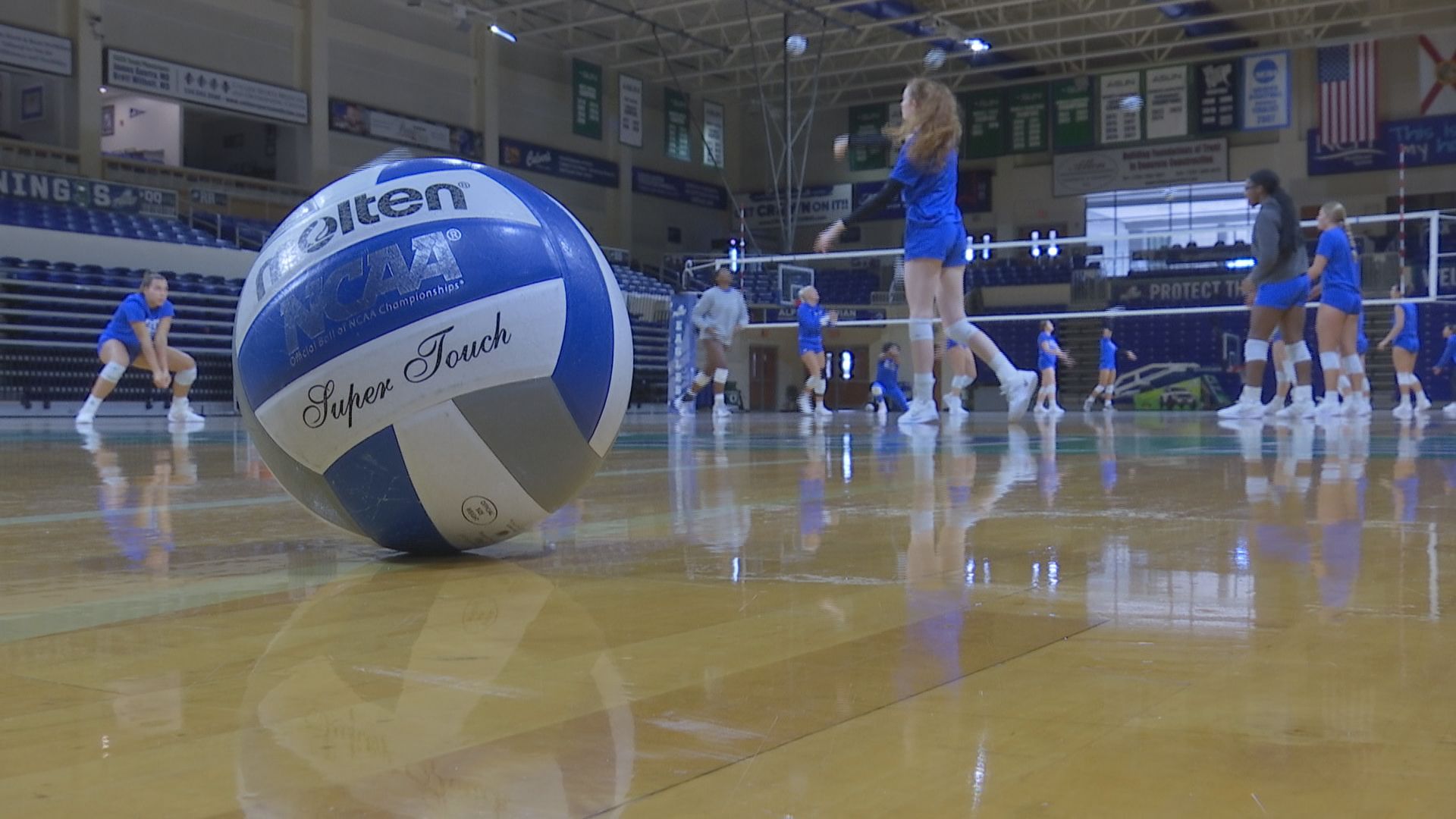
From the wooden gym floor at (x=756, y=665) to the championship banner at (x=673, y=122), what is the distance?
93.7 ft

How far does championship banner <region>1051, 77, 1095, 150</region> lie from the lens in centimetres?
2792

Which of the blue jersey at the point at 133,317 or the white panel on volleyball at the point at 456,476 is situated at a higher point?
the blue jersey at the point at 133,317

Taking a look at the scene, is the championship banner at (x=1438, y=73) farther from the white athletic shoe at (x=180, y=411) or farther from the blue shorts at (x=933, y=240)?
the white athletic shoe at (x=180, y=411)

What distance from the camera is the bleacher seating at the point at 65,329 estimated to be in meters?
16.4

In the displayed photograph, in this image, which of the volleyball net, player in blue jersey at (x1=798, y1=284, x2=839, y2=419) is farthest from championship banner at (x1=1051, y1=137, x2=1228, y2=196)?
player in blue jersey at (x1=798, y1=284, x2=839, y2=419)

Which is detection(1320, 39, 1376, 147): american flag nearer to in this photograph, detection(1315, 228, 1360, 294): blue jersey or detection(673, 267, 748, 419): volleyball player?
detection(673, 267, 748, 419): volleyball player

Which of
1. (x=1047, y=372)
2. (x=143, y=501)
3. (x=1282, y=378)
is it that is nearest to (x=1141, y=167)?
(x=1047, y=372)

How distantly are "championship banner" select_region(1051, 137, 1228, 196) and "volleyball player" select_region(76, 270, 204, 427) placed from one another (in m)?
20.6

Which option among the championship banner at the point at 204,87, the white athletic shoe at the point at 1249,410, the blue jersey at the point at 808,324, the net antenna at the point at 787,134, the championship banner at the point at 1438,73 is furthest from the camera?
the net antenna at the point at 787,134

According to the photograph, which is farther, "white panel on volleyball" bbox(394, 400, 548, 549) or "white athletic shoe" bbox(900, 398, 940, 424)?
"white athletic shoe" bbox(900, 398, 940, 424)

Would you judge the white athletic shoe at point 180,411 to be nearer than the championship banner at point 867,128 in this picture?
Yes

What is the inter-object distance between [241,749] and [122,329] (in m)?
11.9

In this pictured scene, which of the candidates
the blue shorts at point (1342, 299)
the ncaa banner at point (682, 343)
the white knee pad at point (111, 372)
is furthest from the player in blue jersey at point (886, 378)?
the white knee pad at point (111, 372)

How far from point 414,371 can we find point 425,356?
0.03 meters
